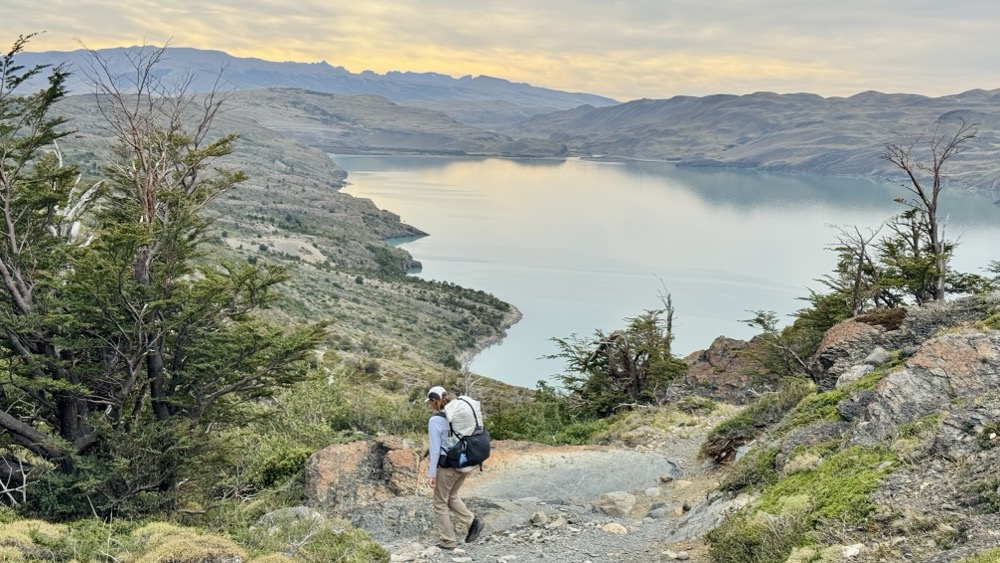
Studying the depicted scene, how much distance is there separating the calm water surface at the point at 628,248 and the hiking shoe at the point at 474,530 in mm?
20036

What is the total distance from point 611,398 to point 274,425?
800 cm

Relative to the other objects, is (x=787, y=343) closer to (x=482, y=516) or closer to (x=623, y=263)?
(x=482, y=516)

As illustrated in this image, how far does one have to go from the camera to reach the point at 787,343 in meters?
18.2

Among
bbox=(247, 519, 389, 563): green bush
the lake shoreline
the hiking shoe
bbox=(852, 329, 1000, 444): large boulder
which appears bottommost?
the lake shoreline

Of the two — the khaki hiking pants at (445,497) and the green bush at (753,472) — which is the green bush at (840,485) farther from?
the khaki hiking pants at (445,497)

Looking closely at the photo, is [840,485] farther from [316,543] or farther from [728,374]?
[728,374]

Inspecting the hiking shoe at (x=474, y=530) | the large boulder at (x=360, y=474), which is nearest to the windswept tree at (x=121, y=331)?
the large boulder at (x=360, y=474)

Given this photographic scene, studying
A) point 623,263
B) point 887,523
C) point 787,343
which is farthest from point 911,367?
point 623,263

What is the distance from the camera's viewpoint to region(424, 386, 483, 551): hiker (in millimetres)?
7512

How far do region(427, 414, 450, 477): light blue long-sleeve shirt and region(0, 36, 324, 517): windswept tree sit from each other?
3860mm

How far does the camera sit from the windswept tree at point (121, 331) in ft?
30.7

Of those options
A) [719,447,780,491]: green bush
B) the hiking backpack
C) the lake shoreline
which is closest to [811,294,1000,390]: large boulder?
[719,447,780,491]: green bush

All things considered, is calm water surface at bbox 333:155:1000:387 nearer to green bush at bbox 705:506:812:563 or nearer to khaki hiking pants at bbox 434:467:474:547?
khaki hiking pants at bbox 434:467:474:547

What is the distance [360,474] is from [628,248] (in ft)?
271
